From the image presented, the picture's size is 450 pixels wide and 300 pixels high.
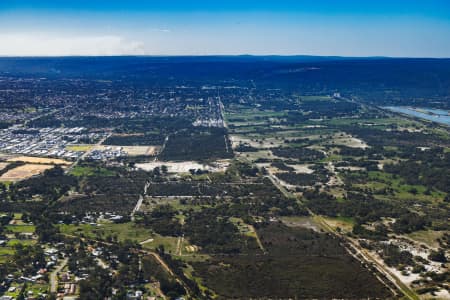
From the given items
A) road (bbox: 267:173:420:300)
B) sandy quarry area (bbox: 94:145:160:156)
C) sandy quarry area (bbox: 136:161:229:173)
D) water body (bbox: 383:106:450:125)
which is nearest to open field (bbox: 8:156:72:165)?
sandy quarry area (bbox: 94:145:160:156)

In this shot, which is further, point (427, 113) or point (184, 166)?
point (427, 113)

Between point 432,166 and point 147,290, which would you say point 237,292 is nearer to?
point 147,290

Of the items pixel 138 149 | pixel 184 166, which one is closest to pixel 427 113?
pixel 138 149

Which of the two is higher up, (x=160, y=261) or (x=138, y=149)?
(x=138, y=149)

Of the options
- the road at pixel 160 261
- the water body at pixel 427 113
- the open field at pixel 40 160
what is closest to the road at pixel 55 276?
the road at pixel 160 261

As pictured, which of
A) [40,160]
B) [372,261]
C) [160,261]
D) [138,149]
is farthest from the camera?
[138,149]

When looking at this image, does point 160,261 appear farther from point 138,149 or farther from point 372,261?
point 138,149

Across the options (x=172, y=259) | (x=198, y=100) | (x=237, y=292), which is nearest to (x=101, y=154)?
(x=172, y=259)

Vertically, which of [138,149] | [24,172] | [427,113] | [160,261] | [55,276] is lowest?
[55,276]
